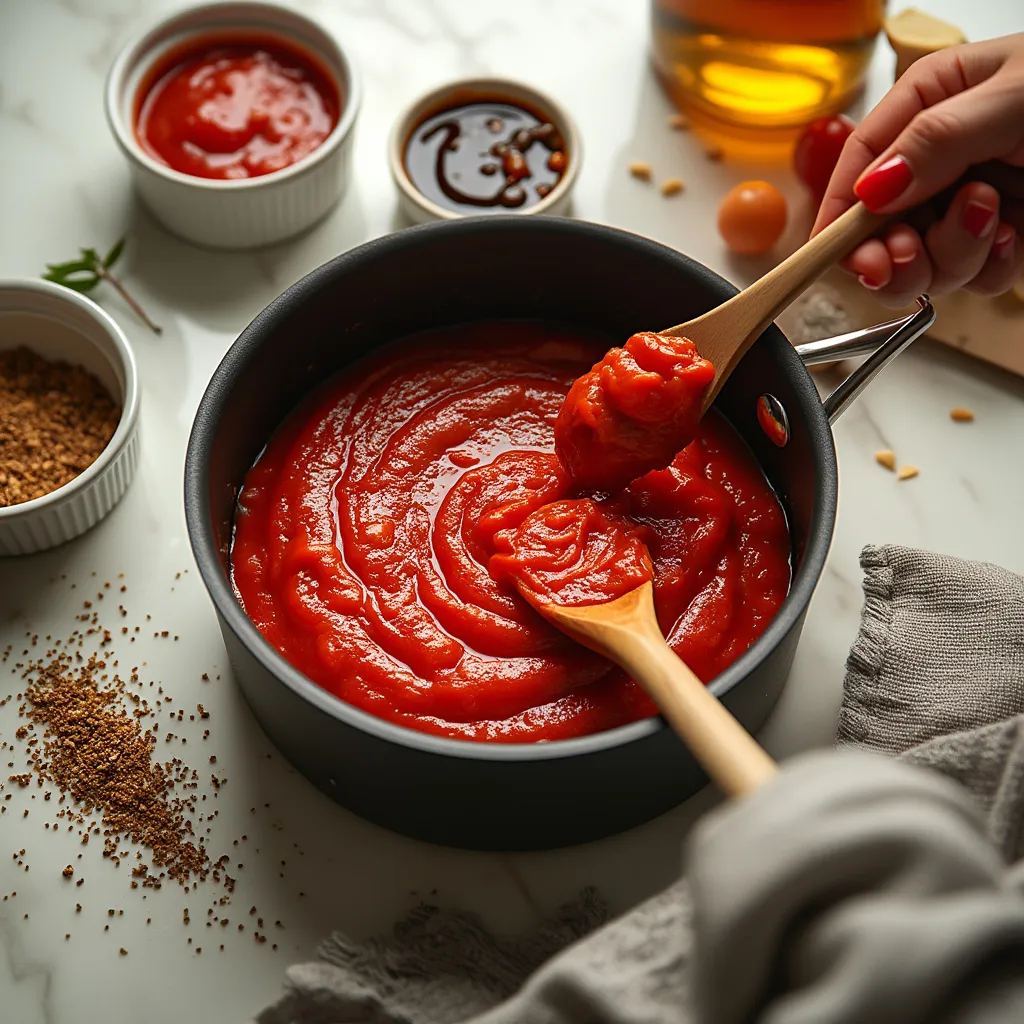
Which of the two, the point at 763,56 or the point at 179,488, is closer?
the point at 179,488

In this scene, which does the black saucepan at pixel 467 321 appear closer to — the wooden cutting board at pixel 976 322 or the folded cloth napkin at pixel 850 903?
the folded cloth napkin at pixel 850 903

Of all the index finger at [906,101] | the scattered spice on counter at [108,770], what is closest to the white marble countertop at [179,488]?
the scattered spice on counter at [108,770]

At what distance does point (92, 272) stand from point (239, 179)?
354 millimetres

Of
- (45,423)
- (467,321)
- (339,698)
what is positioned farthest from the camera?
(467,321)

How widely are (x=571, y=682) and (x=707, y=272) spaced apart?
2.43 feet

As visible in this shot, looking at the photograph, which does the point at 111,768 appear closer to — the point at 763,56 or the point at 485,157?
the point at 485,157

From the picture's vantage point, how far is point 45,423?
2287mm

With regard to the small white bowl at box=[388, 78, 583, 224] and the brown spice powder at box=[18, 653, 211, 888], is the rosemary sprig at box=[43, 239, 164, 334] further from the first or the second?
the brown spice powder at box=[18, 653, 211, 888]

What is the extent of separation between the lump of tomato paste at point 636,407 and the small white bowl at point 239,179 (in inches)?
34.2

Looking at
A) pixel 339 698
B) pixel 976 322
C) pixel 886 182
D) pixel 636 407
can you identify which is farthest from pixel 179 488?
pixel 976 322

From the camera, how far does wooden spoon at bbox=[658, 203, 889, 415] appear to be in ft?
6.41

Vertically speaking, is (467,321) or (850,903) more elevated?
(850,903)

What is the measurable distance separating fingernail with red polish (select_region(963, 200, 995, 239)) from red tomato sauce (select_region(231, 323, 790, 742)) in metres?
0.53

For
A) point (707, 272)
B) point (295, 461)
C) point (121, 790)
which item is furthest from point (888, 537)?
point (121, 790)
